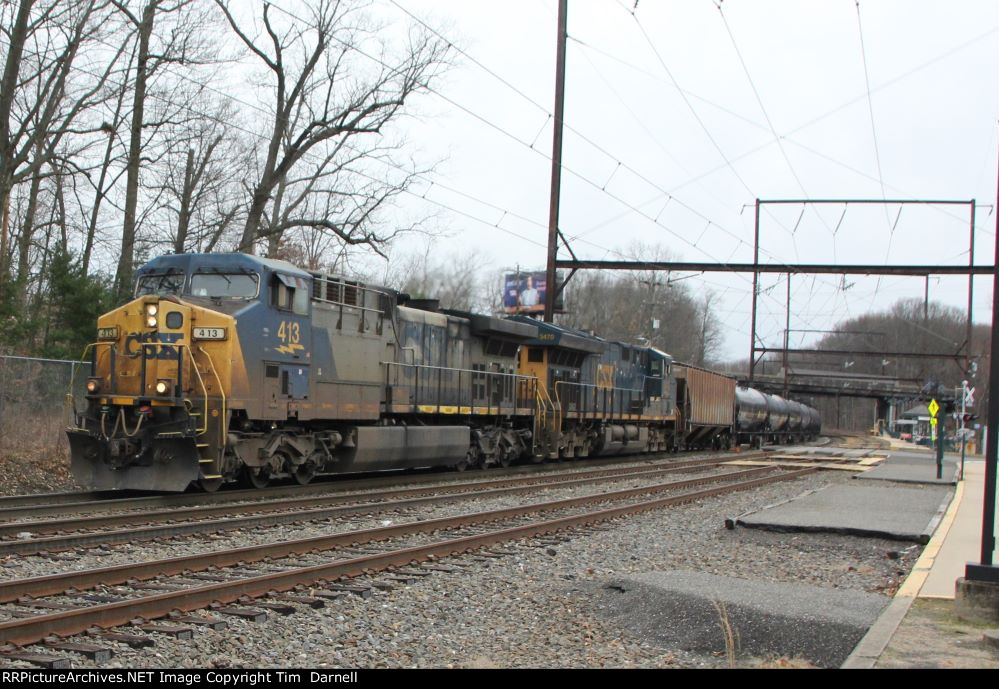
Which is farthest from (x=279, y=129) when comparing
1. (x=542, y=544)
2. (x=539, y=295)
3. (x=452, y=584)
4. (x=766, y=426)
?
(x=539, y=295)

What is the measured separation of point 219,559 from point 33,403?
1071 cm

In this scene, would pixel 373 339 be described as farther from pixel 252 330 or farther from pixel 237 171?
pixel 237 171

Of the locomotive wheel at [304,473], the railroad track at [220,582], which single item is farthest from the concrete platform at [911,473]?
the locomotive wheel at [304,473]

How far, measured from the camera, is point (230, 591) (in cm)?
730

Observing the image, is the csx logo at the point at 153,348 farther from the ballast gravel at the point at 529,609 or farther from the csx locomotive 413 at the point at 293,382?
the ballast gravel at the point at 529,609

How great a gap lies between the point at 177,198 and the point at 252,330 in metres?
18.4

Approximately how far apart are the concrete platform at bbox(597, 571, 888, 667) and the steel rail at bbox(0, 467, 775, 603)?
327cm

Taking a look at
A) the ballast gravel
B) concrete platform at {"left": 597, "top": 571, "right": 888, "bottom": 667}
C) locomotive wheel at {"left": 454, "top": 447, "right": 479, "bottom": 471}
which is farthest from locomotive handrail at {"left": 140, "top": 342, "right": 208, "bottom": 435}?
locomotive wheel at {"left": 454, "top": 447, "right": 479, "bottom": 471}

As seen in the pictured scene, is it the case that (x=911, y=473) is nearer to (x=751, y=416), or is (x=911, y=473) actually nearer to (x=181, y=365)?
(x=181, y=365)

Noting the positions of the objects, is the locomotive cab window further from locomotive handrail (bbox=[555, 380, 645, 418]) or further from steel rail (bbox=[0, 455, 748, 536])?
locomotive handrail (bbox=[555, 380, 645, 418])

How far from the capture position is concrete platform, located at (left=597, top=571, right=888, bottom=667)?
21.2ft

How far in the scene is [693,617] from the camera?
23.1 ft

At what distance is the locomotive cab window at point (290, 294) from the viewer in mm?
14086

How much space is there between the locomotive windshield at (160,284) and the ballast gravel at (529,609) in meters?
5.43
